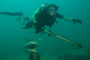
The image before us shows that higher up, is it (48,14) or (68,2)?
(68,2)

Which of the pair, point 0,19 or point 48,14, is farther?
point 0,19

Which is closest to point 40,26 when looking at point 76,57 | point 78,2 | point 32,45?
point 32,45

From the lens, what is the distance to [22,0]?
109 metres

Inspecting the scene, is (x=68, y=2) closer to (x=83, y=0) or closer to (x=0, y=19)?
(x=83, y=0)

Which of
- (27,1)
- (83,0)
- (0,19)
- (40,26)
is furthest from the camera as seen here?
(27,1)

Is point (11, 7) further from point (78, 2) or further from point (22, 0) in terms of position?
point (78, 2)

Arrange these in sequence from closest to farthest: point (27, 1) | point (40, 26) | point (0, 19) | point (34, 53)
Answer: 1. point (34, 53)
2. point (40, 26)
3. point (0, 19)
4. point (27, 1)

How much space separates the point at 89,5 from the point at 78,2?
48.8 feet

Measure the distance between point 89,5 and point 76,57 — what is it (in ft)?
260

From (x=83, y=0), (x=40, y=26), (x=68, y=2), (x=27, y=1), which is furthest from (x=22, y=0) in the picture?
(x=40, y=26)

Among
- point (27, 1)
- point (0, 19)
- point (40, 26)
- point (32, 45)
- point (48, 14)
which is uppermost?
point (27, 1)

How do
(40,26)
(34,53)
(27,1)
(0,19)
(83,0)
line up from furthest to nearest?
(27,1)
(83,0)
(0,19)
(40,26)
(34,53)

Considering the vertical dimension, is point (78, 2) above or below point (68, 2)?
below

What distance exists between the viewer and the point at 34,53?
17.6 ft
